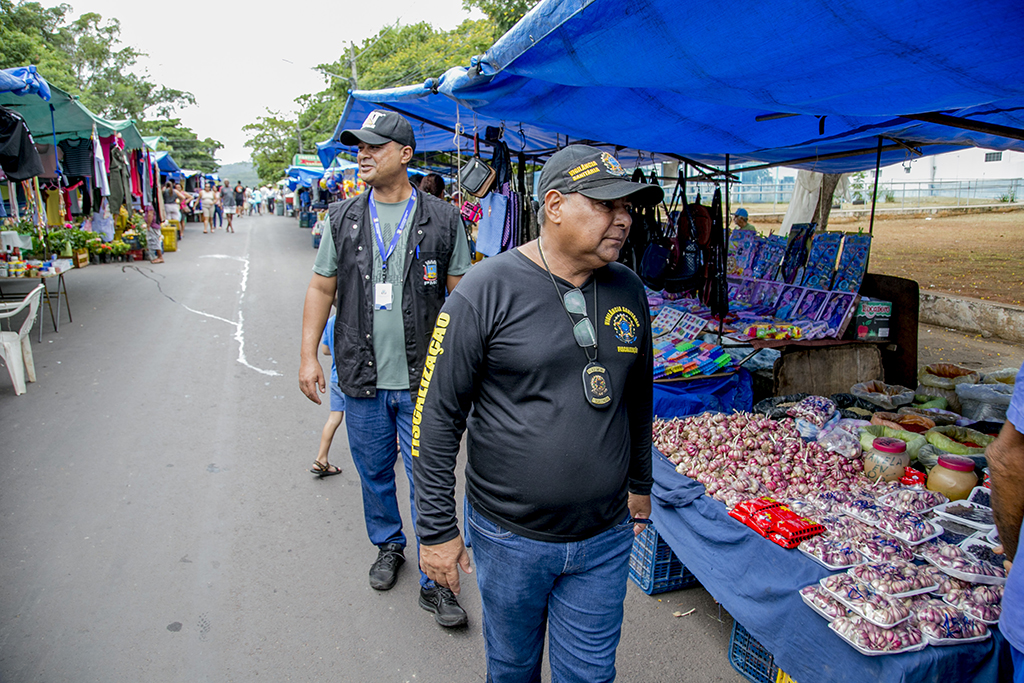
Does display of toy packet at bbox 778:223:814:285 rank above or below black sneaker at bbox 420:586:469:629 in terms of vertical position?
above

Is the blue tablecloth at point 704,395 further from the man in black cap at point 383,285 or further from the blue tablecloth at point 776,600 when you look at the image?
the man in black cap at point 383,285

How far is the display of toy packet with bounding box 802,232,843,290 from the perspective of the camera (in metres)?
6.46

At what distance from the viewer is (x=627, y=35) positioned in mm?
2545

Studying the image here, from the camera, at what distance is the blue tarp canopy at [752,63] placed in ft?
6.99

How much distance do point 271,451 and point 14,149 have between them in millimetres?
4730

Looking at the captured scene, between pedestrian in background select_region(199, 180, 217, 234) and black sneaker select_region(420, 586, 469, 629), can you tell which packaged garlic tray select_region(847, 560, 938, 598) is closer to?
black sneaker select_region(420, 586, 469, 629)

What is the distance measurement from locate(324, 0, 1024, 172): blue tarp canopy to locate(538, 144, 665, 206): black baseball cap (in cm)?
90

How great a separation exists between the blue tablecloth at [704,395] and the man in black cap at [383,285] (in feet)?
7.74

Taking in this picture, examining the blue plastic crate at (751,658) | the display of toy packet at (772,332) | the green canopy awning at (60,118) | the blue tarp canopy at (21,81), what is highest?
the green canopy awning at (60,118)

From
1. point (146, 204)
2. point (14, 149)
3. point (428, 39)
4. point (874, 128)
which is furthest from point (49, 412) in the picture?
point (428, 39)

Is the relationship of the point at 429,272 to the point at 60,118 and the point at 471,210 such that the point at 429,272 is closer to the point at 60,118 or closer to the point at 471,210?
the point at 471,210

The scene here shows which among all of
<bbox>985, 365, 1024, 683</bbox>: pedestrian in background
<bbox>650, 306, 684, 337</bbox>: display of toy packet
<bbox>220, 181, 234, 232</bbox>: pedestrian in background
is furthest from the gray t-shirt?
<bbox>220, 181, 234, 232</bbox>: pedestrian in background

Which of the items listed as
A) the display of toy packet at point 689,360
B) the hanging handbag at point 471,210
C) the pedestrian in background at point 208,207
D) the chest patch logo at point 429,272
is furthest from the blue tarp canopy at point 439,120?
the pedestrian in background at point 208,207

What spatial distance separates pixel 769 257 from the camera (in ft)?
24.7
